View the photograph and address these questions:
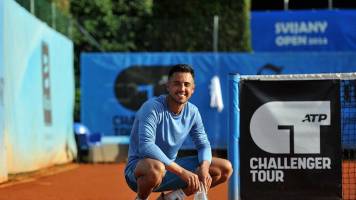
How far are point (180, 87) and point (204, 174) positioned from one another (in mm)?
694

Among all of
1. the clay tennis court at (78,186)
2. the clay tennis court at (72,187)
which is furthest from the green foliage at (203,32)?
the clay tennis court at (72,187)

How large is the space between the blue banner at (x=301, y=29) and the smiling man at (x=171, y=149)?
1320 cm

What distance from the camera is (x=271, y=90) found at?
6.03m

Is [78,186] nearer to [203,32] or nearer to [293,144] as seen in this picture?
[293,144]

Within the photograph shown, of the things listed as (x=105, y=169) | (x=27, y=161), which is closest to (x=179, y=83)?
(x=27, y=161)

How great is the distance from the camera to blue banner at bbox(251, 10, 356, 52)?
58.5ft

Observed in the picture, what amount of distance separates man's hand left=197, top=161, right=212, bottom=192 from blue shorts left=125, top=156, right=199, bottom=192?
0.17 meters

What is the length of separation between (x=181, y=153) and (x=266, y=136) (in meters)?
8.50

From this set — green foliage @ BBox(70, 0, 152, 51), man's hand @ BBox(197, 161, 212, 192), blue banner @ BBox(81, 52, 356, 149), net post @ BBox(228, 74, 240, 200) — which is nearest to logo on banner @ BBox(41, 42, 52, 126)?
blue banner @ BBox(81, 52, 356, 149)

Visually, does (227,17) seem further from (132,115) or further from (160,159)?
(160,159)

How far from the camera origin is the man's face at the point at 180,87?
5.01 m

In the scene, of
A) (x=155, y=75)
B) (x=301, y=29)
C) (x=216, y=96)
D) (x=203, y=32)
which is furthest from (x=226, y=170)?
(x=301, y=29)

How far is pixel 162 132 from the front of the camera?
16.7 ft

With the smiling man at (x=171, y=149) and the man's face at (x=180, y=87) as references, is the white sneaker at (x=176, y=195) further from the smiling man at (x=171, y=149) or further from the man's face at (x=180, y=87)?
the man's face at (x=180, y=87)
